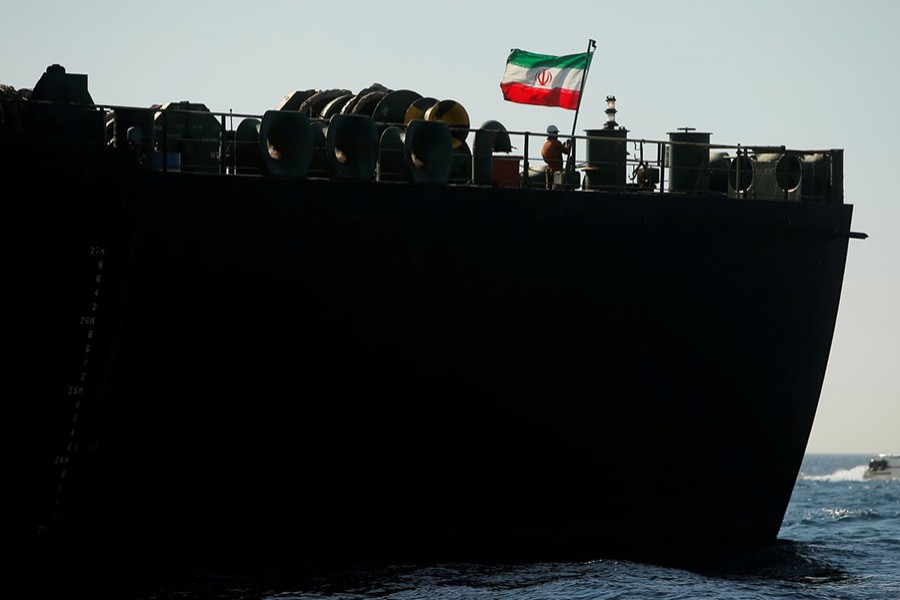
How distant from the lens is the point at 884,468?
94188mm

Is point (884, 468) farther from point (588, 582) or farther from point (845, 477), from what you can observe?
point (588, 582)

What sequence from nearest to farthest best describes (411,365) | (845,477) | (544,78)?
(411,365) < (544,78) < (845,477)

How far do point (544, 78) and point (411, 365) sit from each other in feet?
22.2

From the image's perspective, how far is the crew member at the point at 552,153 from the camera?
915 inches

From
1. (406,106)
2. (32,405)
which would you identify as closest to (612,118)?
(406,106)

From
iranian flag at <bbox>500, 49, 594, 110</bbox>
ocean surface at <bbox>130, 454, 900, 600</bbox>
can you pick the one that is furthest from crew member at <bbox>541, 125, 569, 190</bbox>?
ocean surface at <bbox>130, 454, 900, 600</bbox>

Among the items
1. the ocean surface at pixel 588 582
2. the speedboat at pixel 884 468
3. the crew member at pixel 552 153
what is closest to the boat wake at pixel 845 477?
the speedboat at pixel 884 468

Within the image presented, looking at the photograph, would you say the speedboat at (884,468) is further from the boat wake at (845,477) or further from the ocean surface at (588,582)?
the ocean surface at (588,582)

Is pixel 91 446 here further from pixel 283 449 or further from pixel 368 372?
pixel 368 372

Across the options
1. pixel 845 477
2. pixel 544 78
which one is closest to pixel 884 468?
pixel 845 477

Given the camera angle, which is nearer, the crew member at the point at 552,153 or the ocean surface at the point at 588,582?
the ocean surface at the point at 588,582

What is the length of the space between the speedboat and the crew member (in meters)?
76.0

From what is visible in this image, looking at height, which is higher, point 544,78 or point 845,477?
point 544,78

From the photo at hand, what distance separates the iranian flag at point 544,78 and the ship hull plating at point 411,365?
3.34 meters
